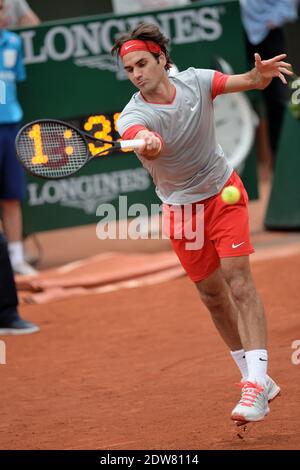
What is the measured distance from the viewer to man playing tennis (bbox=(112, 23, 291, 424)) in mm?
5047

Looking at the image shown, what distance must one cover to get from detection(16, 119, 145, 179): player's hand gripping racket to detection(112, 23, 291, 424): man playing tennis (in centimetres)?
33

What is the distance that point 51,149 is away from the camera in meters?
5.35

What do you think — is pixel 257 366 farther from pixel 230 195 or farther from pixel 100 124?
pixel 100 124

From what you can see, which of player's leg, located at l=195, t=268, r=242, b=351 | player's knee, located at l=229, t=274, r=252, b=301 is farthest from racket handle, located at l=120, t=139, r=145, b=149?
player's leg, located at l=195, t=268, r=242, b=351

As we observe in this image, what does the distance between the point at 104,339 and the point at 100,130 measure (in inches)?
101

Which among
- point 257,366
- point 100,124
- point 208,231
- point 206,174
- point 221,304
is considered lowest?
point 257,366

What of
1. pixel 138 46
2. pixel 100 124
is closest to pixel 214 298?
pixel 138 46

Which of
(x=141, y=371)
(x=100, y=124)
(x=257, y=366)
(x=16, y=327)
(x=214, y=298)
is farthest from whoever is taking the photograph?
(x=100, y=124)

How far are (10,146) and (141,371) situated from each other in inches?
133

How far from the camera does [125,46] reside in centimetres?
514

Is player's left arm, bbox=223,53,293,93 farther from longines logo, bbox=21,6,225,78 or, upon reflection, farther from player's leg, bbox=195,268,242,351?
longines logo, bbox=21,6,225,78

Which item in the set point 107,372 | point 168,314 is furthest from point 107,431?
point 168,314

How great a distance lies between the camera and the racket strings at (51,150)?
5.25 m

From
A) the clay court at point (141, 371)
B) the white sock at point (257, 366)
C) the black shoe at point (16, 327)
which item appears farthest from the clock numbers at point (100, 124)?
the white sock at point (257, 366)
